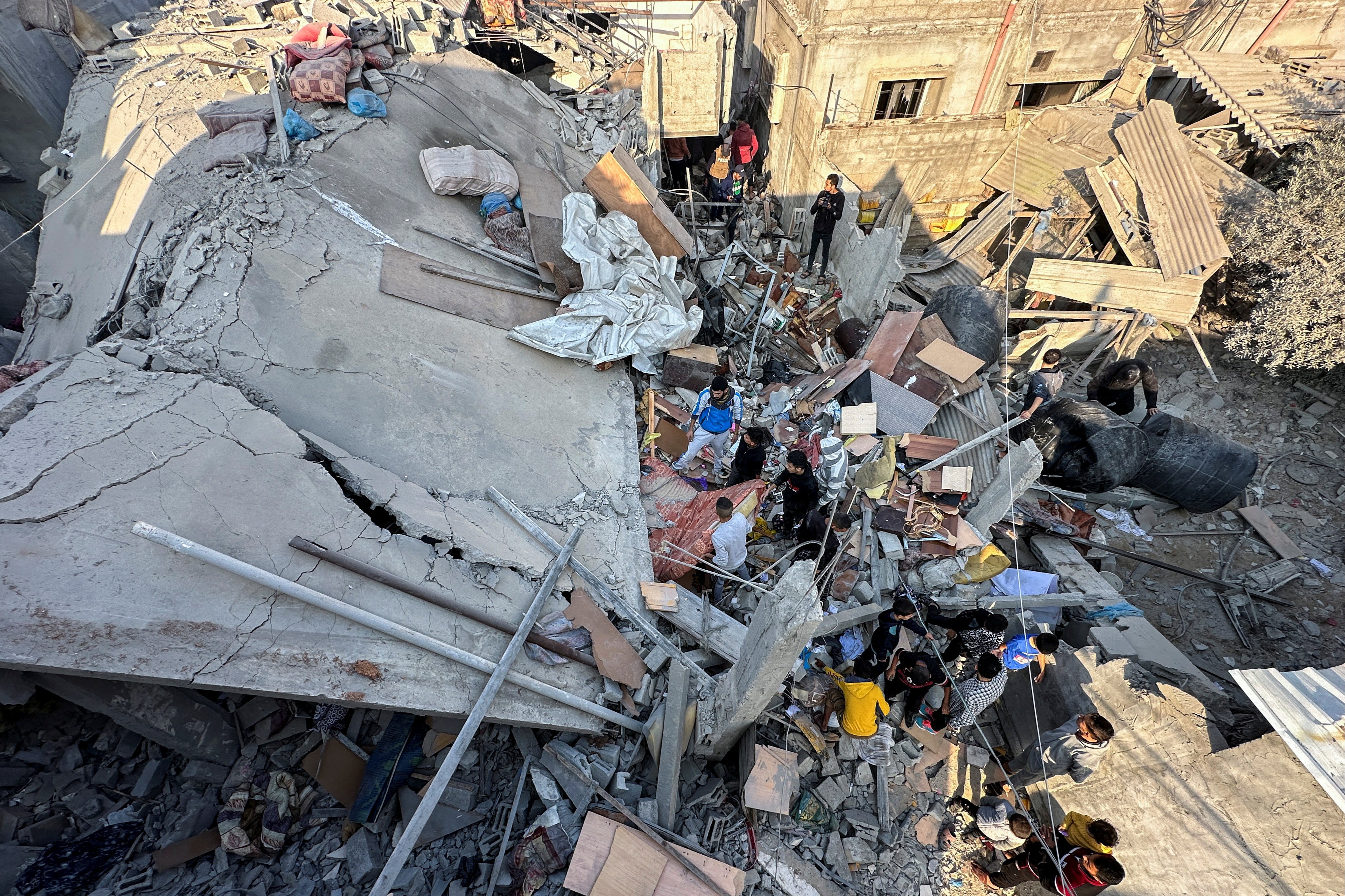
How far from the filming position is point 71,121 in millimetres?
8430

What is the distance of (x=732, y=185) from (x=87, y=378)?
988cm

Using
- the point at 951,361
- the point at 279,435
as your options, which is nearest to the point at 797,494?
the point at 951,361

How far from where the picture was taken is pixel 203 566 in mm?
3680

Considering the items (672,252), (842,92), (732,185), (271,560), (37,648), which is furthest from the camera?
(732,185)

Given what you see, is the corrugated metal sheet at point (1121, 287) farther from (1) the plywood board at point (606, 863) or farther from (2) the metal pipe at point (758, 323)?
(1) the plywood board at point (606, 863)

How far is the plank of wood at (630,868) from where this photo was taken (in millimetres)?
3627

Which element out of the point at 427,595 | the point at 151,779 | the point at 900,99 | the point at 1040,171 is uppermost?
the point at 900,99

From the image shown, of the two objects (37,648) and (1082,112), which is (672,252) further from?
(1082,112)

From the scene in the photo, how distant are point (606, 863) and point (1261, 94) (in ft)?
47.4

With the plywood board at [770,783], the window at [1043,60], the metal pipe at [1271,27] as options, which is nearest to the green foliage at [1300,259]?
the metal pipe at [1271,27]

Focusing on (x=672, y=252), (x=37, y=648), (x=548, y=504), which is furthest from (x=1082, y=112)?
(x=37, y=648)

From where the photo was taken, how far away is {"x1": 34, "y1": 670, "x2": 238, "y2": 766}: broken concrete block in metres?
3.78

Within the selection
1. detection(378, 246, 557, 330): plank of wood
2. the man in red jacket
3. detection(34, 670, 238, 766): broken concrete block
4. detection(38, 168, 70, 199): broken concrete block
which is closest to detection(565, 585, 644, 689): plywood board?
detection(34, 670, 238, 766): broken concrete block

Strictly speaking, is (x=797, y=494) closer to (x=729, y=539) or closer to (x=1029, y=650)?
(x=729, y=539)
